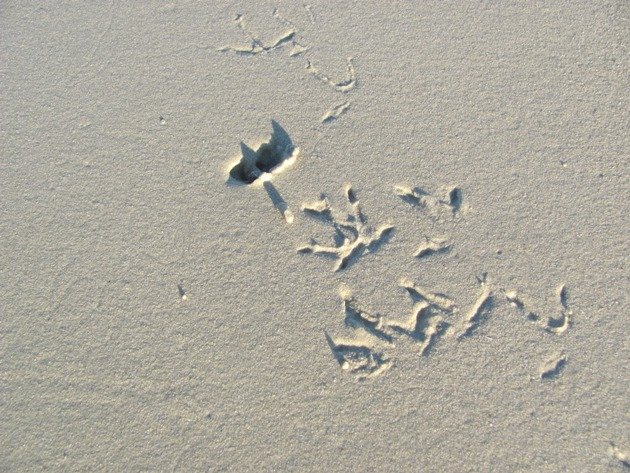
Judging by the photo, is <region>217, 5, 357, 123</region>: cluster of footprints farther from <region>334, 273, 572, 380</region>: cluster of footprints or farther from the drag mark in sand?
<region>334, 273, 572, 380</region>: cluster of footprints

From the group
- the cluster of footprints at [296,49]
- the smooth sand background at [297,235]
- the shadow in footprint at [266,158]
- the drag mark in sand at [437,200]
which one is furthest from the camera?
the cluster of footprints at [296,49]

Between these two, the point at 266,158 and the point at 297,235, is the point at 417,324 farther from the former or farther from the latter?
the point at 266,158

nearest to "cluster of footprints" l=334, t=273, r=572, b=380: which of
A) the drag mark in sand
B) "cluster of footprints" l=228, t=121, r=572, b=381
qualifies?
"cluster of footprints" l=228, t=121, r=572, b=381

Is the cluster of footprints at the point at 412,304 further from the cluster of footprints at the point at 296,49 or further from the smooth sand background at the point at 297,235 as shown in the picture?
the cluster of footprints at the point at 296,49

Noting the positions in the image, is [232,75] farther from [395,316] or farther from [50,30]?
[395,316]

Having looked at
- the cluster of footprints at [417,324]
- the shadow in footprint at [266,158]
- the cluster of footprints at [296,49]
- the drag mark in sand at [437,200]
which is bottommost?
the cluster of footprints at [417,324]

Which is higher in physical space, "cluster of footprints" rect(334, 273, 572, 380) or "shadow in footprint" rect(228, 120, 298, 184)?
"shadow in footprint" rect(228, 120, 298, 184)

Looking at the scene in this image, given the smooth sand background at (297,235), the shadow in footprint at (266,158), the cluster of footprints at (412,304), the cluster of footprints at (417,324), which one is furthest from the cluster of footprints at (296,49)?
the cluster of footprints at (417,324)

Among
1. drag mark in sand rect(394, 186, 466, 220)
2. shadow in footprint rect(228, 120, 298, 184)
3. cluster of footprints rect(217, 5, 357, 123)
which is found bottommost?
drag mark in sand rect(394, 186, 466, 220)
